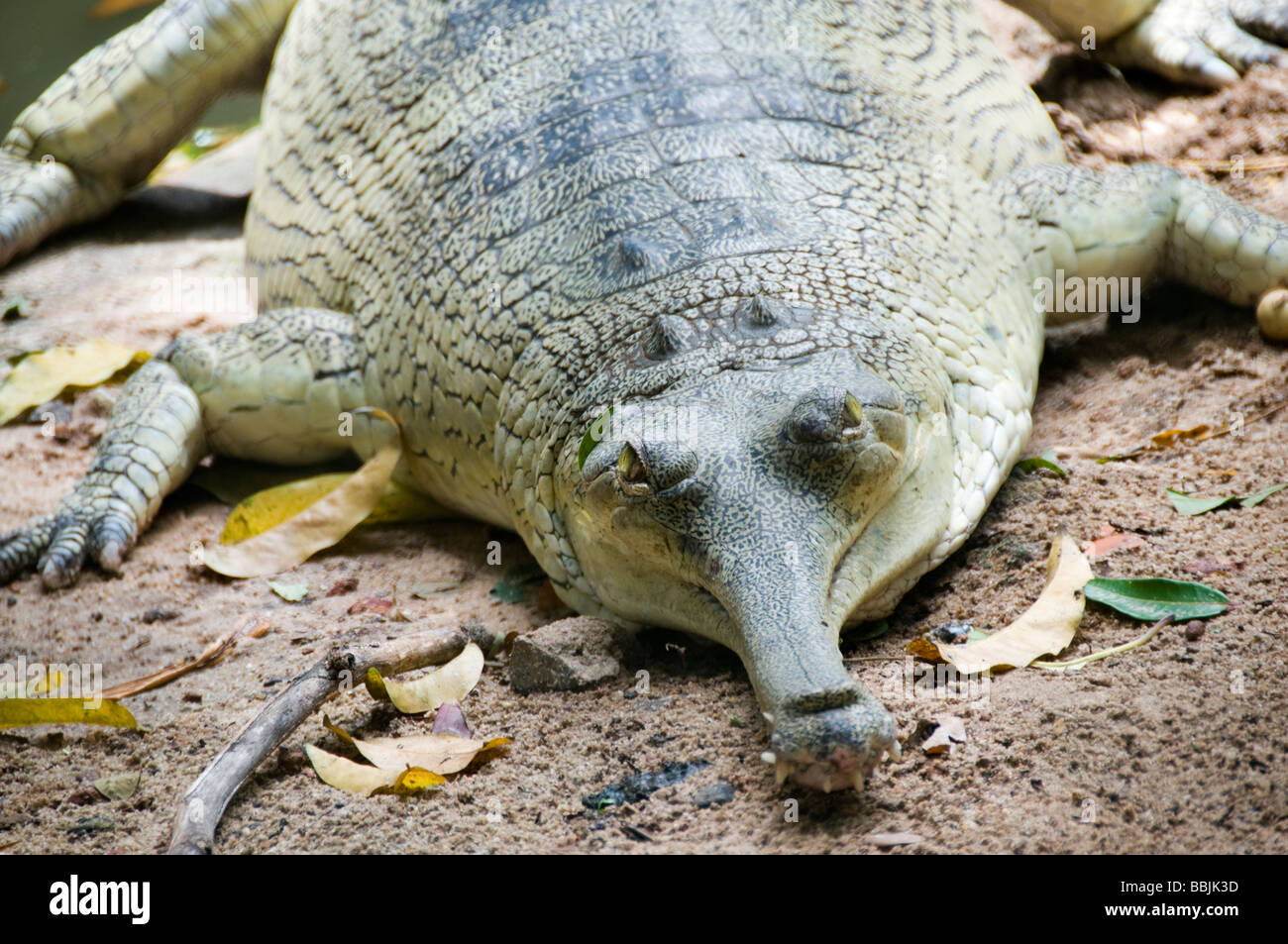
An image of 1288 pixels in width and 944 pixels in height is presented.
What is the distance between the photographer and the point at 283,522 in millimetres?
3980

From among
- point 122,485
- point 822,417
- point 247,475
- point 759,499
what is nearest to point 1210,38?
point 822,417

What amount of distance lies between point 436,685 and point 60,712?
3.02 feet

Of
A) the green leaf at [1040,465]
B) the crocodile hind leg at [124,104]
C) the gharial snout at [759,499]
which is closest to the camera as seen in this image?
the gharial snout at [759,499]

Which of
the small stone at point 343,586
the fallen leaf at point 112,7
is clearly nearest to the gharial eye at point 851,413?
the small stone at point 343,586

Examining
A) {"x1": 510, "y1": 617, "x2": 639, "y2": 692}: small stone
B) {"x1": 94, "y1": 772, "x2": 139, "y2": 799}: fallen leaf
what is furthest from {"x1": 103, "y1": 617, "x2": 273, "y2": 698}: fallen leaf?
{"x1": 510, "y1": 617, "x2": 639, "y2": 692}: small stone

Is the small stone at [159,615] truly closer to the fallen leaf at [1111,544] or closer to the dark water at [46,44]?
the fallen leaf at [1111,544]

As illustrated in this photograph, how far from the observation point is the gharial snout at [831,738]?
217 cm

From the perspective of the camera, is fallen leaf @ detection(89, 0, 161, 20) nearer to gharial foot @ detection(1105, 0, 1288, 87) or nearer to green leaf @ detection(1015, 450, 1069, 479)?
gharial foot @ detection(1105, 0, 1288, 87)

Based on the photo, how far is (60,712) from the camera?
295cm

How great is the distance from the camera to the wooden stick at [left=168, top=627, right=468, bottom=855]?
2383 millimetres

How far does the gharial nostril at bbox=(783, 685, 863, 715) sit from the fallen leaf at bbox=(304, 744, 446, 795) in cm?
84

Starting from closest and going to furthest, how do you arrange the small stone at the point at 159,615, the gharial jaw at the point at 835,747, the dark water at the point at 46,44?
the gharial jaw at the point at 835,747 < the small stone at the point at 159,615 < the dark water at the point at 46,44

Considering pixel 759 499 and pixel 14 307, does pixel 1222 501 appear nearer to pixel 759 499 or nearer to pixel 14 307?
pixel 759 499

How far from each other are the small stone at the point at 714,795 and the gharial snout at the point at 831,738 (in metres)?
0.21
